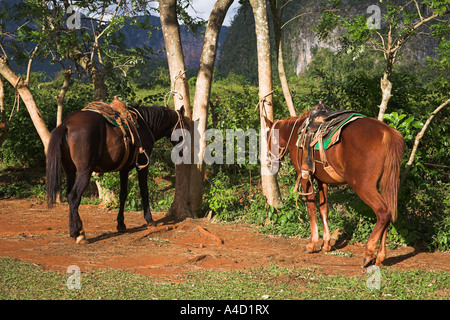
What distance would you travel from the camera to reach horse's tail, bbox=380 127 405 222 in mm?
5094

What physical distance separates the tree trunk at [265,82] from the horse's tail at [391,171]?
2678 millimetres

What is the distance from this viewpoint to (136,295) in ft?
13.8

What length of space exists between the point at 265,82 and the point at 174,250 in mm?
3315

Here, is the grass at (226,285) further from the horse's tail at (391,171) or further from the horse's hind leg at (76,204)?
the horse's hind leg at (76,204)

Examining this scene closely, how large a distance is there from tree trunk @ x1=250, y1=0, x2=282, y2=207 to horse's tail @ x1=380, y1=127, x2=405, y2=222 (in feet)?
8.79

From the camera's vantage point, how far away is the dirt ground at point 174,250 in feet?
17.5

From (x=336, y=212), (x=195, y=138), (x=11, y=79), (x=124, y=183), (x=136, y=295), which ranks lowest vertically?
(x=136, y=295)

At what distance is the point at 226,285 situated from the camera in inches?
178

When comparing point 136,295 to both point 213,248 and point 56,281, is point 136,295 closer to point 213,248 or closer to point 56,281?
point 56,281

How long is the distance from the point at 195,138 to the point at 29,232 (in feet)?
10.7

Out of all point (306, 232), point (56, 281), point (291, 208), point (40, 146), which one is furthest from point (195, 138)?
point (40, 146)

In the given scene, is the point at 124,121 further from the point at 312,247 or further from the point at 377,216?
the point at 377,216

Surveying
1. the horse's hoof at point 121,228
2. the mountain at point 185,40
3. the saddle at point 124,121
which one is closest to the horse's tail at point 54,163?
the saddle at point 124,121

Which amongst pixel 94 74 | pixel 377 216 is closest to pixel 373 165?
pixel 377 216
